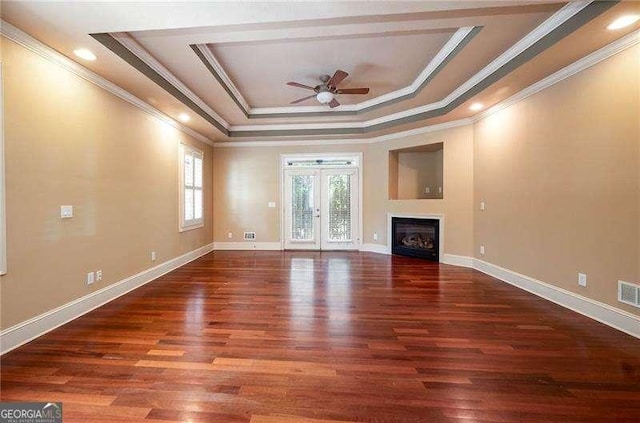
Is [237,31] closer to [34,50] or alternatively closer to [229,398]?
[34,50]

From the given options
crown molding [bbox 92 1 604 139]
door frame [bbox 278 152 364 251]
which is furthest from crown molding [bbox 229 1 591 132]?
door frame [bbox 278 152 364 251]

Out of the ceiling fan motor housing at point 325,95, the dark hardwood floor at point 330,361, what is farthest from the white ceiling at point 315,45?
the dark hardwood floor at point 330,361

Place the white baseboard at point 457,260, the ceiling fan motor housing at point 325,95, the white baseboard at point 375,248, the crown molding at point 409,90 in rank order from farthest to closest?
1. the white baseboard at point 375,248
2. the white baseboard at point 457,260
3. the ceiling fan motor housing at point 325,95
4. the crown molding at point 409,90

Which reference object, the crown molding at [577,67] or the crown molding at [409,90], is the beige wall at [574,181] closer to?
the crown molding at [577,67]

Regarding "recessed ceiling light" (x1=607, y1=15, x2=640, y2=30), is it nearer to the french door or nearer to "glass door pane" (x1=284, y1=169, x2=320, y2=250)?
the french door

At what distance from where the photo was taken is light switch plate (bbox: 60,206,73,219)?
277cm

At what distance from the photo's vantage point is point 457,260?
5305 mm

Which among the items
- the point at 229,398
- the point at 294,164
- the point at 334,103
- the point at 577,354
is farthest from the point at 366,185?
the point at 229,398

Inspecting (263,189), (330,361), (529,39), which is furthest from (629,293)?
(263,189)

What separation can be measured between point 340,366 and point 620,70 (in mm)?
3714

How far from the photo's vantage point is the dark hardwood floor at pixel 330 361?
1.65m

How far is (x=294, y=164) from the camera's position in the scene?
6.88 metres

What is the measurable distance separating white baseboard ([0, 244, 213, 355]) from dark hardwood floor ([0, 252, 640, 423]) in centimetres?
10

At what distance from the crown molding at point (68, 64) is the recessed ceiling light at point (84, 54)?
0.53 ft
